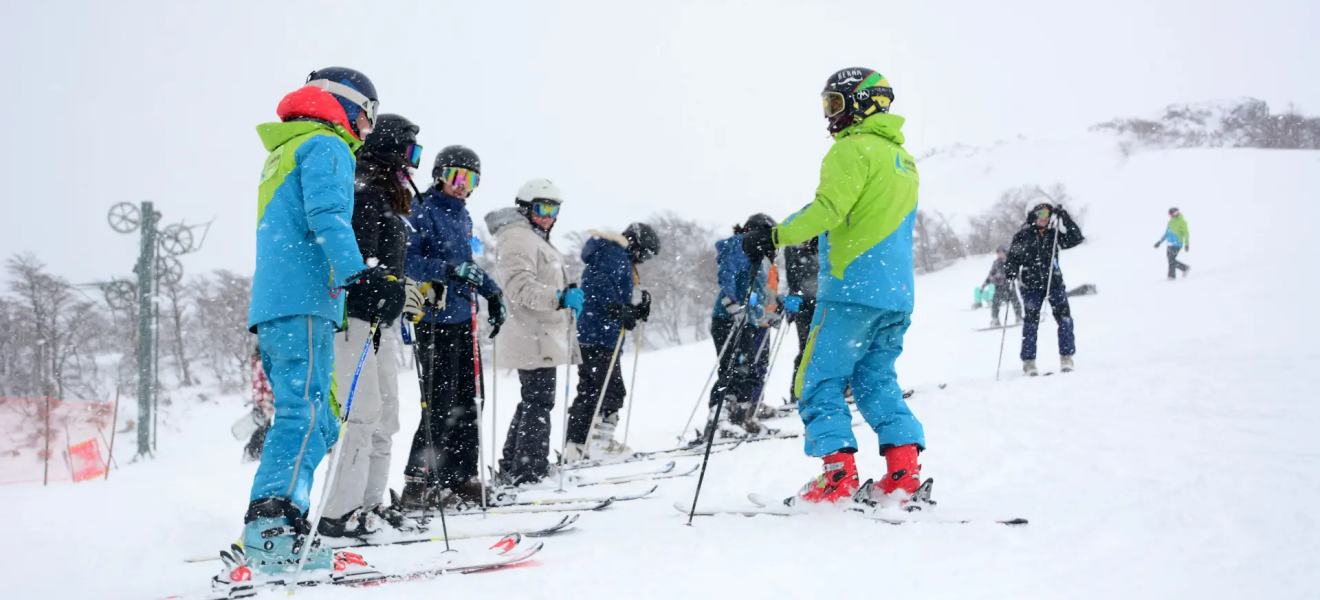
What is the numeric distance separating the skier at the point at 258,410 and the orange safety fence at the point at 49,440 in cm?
258

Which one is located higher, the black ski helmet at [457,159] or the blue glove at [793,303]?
the black ski helmet at [457,159]

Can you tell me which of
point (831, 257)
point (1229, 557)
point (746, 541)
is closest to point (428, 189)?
point (831, 257)

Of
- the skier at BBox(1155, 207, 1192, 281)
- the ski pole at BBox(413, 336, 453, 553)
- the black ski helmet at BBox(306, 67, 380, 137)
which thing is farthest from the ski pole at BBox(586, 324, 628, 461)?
the skier at BBox(1155, 207, 1192, 281)

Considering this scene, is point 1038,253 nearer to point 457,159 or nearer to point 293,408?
point 457,159

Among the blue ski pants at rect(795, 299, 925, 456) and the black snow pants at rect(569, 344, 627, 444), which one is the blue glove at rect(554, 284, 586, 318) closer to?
the black snow pants at rect(569, 344, 627, 444)

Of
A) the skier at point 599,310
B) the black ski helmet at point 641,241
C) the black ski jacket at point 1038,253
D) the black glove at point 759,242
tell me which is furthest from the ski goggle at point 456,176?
the black ski jacket at point 1038,253

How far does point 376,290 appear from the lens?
256 centimetres

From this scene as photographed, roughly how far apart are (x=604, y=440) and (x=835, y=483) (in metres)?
3.39

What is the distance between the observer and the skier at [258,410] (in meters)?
7.55

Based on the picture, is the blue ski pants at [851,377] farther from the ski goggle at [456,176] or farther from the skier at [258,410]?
the skier at [258,410]

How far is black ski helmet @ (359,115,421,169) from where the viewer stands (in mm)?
3361

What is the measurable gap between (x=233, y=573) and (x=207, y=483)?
5047mm

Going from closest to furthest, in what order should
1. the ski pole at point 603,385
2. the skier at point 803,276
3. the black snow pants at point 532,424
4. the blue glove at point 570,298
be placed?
the blue glove at point 570,298, the black snow pants at point 532,424, the ski pole at point 603,385, the skier at point 803,276

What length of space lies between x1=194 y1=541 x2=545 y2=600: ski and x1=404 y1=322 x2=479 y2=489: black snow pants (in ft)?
4.92
